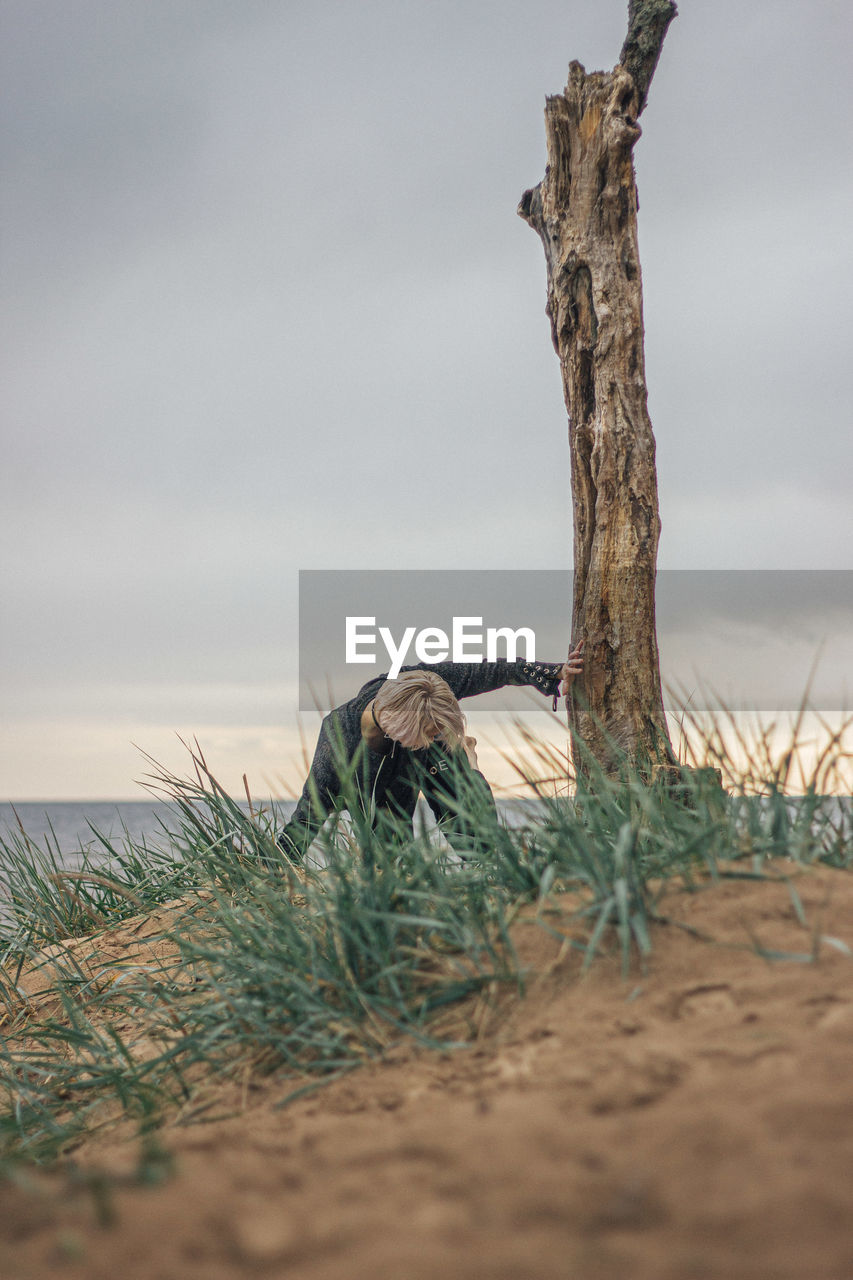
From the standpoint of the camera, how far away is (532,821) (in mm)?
2852

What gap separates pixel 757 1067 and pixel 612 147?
4720 mm

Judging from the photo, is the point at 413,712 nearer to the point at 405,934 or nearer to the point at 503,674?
the point at 503,674

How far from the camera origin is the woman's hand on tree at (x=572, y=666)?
15.9 ft

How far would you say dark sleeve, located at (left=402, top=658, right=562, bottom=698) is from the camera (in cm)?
503

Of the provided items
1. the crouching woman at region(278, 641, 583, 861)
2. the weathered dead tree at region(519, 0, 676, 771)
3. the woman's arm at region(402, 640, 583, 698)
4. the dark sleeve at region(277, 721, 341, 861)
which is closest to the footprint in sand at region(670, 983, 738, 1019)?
the crouching woman at region(278, 641, 583, 861)

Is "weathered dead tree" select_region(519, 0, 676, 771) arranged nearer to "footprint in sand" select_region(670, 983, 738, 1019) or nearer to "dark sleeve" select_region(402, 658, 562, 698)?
"dark sleeve" select_region(402, 658, 562, 698)

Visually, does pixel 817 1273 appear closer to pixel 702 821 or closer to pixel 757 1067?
pixel 757 1067

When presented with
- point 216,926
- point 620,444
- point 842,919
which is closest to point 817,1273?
point 842,919

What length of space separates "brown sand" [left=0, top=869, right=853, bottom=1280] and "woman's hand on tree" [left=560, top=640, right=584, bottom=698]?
109 inches

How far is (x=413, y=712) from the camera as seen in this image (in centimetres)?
454

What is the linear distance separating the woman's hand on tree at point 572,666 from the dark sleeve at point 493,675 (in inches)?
→ 2.3

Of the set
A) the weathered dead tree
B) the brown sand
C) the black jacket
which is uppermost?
the weathered dead tree

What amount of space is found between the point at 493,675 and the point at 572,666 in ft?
1.67

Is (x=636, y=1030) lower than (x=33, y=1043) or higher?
higher
